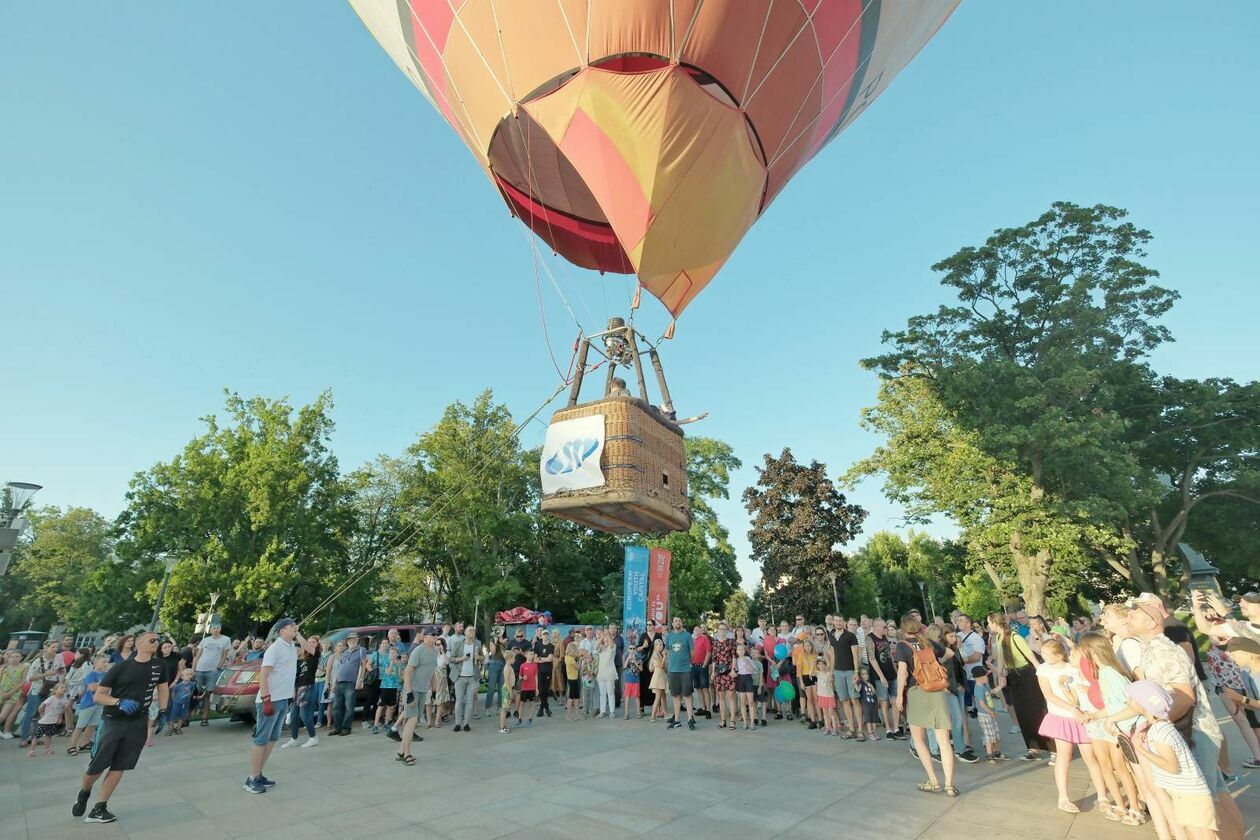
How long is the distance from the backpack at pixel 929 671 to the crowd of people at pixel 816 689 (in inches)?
0.6

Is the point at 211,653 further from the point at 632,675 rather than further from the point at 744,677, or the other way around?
the point at 744,677

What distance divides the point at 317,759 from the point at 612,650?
5222 millimetres

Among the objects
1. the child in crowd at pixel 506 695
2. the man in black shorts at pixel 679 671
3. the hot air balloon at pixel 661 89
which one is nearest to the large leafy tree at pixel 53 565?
the child in crowd at pixel 506 695

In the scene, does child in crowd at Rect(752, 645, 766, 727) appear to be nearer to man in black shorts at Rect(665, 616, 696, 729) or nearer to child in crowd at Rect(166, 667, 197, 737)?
man in black shorts at Rect(665, 616, 696, 729)

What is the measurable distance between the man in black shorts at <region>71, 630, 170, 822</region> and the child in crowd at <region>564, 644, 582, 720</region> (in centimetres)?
722

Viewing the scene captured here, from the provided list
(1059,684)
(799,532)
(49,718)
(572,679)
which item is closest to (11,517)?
(49,718)

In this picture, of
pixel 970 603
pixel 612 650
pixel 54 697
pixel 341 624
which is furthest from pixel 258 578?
pixel 970 603

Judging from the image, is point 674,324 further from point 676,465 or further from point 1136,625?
point 1136,625

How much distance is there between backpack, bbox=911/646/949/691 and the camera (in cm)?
546

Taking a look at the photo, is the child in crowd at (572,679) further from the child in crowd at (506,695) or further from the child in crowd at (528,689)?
the child in crowd at (506,695)

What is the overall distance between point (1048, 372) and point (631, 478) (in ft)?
65.9

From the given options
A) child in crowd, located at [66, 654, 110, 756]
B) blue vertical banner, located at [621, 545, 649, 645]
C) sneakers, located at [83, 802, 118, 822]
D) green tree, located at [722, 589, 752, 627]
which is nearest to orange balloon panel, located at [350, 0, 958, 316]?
sneakers, located at [83, 802, 118, 822]

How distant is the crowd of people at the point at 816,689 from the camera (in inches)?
141

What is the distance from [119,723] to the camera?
16.6 feet
